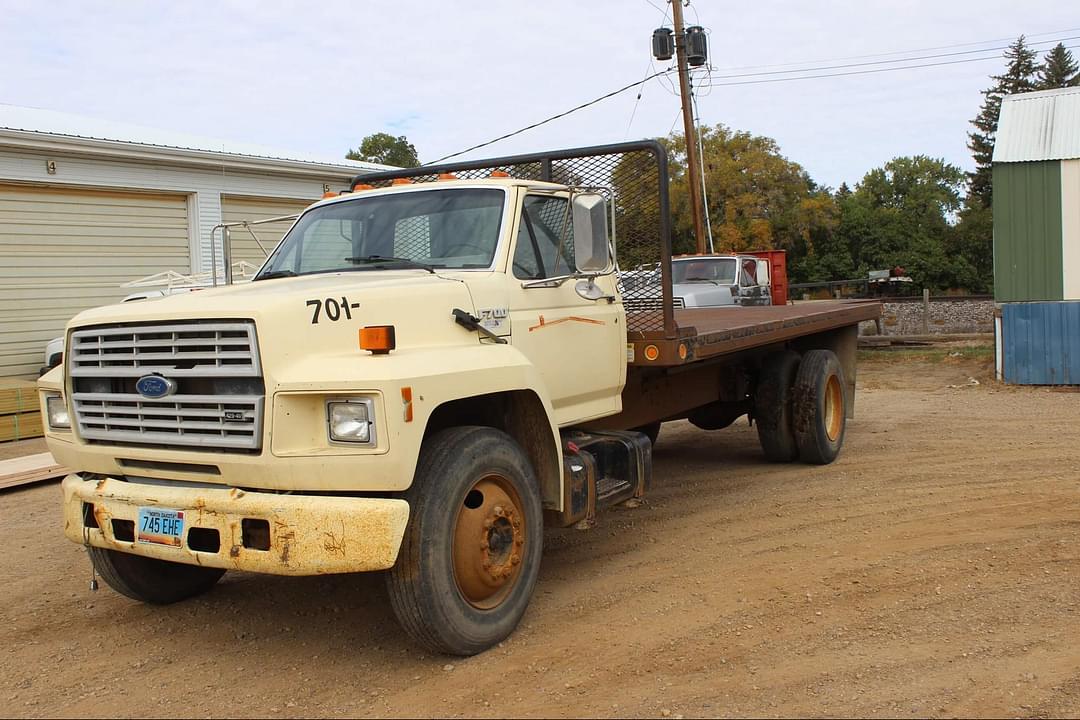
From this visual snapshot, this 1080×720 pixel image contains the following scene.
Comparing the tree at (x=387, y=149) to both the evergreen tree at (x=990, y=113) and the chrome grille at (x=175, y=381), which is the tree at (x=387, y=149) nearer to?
the evergreen tree at (x=990, y=113)

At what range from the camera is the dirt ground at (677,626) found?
3.93 meters

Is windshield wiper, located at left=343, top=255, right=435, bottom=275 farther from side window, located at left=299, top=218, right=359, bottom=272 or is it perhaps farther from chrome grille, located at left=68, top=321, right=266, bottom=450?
chrome grille, located at left=68, top=321, right=266, bottom=450

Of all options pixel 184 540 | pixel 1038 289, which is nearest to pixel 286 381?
pixel 184 540

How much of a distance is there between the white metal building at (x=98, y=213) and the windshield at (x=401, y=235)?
24.8 ft

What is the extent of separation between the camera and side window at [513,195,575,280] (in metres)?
5.25

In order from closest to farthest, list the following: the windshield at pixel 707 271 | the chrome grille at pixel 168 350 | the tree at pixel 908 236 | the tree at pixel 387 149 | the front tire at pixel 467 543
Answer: the chrome grille at pixel 168 350, the front tire at pixel 467 543, the windshield at pixel 707 271, the tree at pixel 908 236, the tree at pixel 387 149

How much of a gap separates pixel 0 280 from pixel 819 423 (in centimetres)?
1129

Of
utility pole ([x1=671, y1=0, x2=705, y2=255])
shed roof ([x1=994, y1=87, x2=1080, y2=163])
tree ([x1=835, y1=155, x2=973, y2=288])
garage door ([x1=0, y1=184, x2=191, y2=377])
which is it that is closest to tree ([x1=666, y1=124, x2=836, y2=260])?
tree ([x1=835, y1=155, x2=973, y2=288])

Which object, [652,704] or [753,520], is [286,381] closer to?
[652,704]

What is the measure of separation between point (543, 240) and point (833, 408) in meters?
4.67

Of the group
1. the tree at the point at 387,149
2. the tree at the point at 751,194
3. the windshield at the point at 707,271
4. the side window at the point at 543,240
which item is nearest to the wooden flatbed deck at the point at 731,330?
the side window at the point at 543,240

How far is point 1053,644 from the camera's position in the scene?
434cm

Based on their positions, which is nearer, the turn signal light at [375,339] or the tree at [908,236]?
the turn signal light at [375,339]

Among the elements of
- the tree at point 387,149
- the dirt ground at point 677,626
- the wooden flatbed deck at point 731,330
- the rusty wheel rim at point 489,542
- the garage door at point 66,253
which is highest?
the tree at point 387,149
